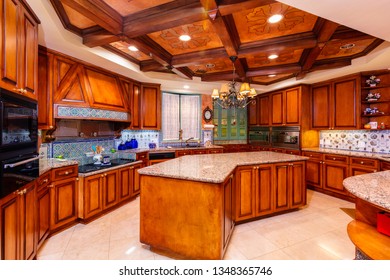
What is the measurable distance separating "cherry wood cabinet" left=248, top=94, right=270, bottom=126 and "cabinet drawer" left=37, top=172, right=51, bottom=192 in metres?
4.93

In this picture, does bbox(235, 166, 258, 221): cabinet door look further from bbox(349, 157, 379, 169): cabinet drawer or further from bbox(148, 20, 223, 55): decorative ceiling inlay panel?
bbox(349, 157, 379, 169): cabinet drawer

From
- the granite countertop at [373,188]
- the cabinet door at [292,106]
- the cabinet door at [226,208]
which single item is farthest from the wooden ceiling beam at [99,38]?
the cabinet door at [292,106]

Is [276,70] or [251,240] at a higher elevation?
[276,70]

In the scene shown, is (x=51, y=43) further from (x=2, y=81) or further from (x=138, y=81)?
(x=138, y=81)

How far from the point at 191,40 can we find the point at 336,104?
10.7ft

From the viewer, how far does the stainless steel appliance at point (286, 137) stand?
4.49 meters

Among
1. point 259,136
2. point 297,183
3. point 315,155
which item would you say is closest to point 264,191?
point 297,183

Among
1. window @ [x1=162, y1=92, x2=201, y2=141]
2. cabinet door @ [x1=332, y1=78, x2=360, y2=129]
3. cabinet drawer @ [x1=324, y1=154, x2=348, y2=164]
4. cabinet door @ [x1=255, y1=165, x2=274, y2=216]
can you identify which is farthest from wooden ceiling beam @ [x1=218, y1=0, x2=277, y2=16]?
window @ [x1=162, y1=92, x2=201, y2=141]

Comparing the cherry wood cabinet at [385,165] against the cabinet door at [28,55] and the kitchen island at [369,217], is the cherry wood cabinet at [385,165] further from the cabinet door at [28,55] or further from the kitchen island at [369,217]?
the cabinet door at [28,55]

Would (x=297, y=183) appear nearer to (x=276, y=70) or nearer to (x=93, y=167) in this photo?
(x=276, y=70)

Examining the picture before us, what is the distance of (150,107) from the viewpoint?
4395 mm

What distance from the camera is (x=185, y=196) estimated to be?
188cm

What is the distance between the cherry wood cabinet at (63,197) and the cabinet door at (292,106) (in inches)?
177
